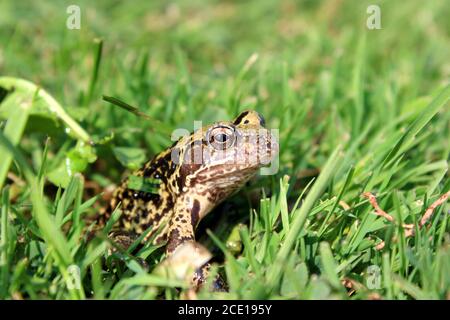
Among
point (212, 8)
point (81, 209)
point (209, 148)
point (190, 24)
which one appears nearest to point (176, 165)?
point (209, 148)

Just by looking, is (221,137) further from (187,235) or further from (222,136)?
(187,235)

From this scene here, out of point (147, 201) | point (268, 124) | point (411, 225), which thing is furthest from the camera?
point (268, 124)

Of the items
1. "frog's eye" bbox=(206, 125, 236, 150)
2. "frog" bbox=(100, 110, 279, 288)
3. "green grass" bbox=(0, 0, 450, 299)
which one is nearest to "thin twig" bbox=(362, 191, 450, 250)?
"green grass" bbox=(0, 0, 450, 299)

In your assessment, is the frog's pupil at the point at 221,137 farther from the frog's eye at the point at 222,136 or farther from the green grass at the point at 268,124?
the green grass at the point at 268,124

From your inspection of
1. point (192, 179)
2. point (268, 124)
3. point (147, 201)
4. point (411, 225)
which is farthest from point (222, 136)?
point (268, 124)

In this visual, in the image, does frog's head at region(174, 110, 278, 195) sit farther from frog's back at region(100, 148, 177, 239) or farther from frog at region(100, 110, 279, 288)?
frog's back at region(100, 148, 177, 239)

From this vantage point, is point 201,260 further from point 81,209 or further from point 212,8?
point 212,8
